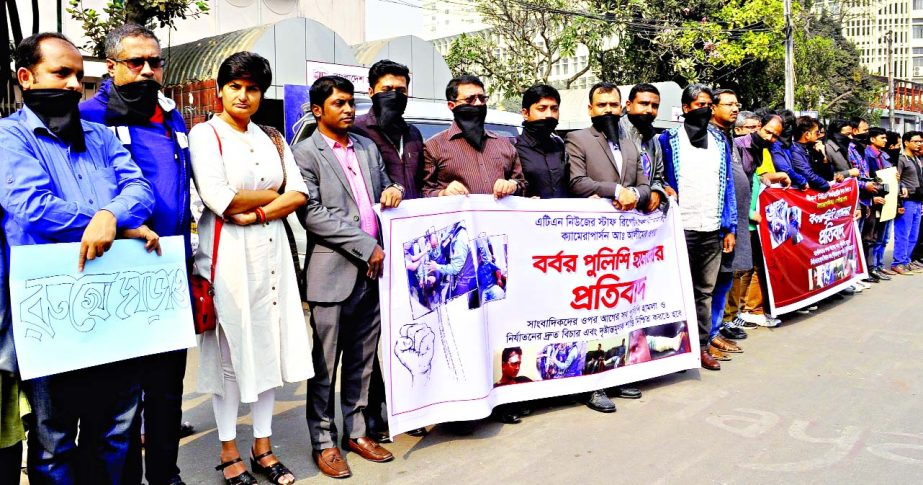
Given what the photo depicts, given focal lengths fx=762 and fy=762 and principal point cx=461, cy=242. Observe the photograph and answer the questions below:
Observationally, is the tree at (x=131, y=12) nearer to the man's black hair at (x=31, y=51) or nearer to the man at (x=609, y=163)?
the man at (x=609, y=163)

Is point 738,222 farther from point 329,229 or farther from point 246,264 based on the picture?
point 246,264

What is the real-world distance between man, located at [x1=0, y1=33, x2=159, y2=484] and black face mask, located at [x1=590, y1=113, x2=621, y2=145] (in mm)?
2942

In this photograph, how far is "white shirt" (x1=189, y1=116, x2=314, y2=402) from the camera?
132 inches

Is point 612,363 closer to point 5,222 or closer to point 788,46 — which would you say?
point 5,222

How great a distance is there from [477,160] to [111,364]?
2.25 metres

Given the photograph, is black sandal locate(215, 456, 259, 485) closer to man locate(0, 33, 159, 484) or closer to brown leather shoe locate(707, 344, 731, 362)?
man locate(0, 33, 159, 484)

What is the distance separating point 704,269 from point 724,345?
78cm

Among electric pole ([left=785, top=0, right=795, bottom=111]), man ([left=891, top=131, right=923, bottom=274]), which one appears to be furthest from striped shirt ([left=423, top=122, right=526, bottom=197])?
electric pole ([left=785, top=0, right=795, bottom=111])

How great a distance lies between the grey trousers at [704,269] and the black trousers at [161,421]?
3707 millimetres

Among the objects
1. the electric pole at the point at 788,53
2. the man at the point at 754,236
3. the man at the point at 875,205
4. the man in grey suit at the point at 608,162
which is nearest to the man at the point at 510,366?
the man in grey suit at the point at 608,162

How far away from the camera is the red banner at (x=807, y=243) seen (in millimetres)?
6848

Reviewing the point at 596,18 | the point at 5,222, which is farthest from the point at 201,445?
the point at 596,18

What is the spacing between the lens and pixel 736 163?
619 cm

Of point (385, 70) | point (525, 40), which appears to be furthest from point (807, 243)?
point (525, 40)
